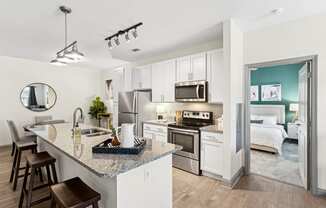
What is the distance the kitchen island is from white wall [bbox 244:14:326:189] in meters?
2.32

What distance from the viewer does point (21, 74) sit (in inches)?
213

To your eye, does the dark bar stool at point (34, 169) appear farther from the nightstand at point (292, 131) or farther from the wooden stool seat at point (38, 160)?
the nightstand at point (292, 131)

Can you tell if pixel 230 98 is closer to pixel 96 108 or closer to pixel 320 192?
pixel 320 192

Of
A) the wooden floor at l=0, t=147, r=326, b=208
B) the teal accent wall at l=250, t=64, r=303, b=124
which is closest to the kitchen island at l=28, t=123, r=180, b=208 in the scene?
the wooden floor at l=0, t=147, r=326, b=208

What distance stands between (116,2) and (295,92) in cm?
620

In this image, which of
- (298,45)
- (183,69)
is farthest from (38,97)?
(298,45)

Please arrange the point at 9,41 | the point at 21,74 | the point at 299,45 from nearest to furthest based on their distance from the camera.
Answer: the point at 299,45, the point at 9,41, the point at 21,74

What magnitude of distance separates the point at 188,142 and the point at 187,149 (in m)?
0.15

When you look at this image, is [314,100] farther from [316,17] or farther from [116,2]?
[116,2]

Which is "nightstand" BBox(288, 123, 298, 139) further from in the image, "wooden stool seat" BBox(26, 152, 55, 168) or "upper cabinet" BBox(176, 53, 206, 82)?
"wooden stool seat" BBox(26, 152, 55, 168)

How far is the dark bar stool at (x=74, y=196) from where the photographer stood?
4.50 feet

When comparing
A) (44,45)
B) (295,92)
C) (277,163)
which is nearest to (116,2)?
(44,45)

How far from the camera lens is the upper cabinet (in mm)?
3625

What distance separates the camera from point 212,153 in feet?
10.3
